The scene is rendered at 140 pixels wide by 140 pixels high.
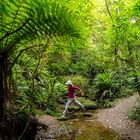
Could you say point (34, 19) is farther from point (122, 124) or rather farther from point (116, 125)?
point (122, 124)

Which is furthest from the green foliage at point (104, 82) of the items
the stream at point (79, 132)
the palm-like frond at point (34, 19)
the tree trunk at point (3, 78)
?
the palm-like frond at point (34, 19)

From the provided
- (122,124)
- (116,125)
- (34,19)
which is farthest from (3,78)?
(122,124)

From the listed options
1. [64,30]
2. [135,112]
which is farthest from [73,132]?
[64,30]

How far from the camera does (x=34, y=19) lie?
10.1 ft

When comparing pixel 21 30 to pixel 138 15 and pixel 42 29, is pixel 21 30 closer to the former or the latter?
pixel 42 29

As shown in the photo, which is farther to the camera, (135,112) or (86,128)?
(135,112)

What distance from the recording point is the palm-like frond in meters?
2.99

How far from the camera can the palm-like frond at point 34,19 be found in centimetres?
299

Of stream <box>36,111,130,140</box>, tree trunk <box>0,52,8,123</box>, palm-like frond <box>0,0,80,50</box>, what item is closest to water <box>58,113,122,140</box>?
stream <box>36,111,130,140</box>

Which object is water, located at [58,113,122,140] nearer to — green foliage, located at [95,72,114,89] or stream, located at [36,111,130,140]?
stream, located at [36,111,130,140]

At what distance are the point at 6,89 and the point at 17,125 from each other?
1000 millimetres

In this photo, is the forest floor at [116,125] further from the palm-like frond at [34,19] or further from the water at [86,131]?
the palm-like frond at [34,19]

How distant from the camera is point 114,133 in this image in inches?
293

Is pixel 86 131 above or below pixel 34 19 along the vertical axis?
below
